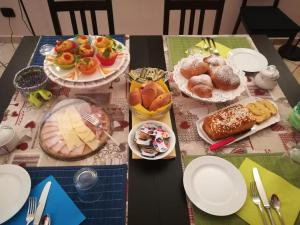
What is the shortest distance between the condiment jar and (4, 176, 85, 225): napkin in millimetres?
917

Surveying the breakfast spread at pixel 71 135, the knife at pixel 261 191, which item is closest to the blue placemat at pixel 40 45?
the breakfast spread at pixel 71 135

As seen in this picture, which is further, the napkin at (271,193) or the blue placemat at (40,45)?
the blue placemat at (40,45)

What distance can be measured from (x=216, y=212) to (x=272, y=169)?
0.28 meters

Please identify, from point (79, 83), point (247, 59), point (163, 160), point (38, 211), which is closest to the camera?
point (38, 211)

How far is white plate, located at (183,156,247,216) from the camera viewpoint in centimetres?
72

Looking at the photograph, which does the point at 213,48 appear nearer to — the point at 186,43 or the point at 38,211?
the point at 186,43

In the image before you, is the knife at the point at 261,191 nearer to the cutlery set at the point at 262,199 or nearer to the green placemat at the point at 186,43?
the cutlery set at the point at 262,199

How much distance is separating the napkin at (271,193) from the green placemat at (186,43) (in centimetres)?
68

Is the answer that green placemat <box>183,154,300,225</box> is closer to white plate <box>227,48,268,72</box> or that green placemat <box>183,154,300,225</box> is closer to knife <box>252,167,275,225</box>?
knife <box>252,167,275,225</box>

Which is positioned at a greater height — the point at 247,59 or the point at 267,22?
the point at 247,59

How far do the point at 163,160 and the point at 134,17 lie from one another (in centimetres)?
195

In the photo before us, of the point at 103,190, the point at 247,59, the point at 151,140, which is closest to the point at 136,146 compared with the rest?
the point at 151,140

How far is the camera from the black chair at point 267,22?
2.03 m

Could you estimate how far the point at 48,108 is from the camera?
1006mm
